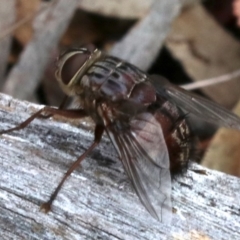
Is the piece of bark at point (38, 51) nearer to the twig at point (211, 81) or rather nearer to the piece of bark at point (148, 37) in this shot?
the piece of bark at point (148, 37)

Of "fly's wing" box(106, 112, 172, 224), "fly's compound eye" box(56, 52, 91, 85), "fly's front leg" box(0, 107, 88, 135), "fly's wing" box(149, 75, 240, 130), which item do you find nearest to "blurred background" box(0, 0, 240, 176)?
"fly's compound eye" box(56, 52, 91, 85)

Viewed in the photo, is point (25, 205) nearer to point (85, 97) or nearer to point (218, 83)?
point (85, 97)

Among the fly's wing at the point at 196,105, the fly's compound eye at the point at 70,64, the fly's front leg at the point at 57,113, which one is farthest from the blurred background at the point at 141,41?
the fly's front leg at the point at 57,113

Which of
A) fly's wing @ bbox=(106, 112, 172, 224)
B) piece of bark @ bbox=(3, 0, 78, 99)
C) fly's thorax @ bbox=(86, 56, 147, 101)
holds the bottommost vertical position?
piece of bark @ bbox=(3, 0, 78, 99)

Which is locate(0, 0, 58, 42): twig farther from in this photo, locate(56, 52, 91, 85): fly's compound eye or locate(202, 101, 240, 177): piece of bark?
locate(202, 101, 240, 177): piece of bark

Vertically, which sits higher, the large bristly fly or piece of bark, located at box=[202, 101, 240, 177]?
the large bristly fly

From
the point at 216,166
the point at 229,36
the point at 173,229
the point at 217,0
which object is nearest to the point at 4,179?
the point at 173,229
